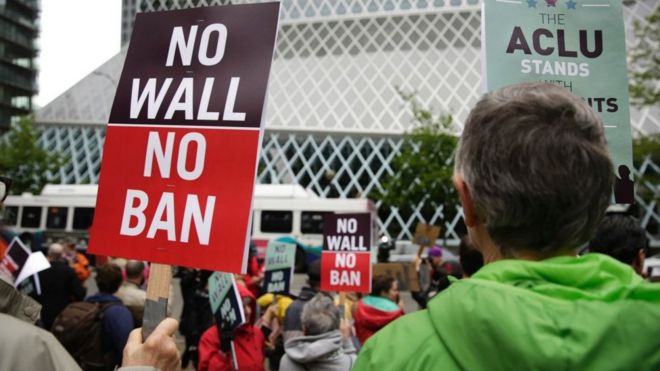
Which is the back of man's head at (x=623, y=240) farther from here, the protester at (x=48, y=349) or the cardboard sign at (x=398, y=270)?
the cardboard sign at (x=398, y=270)

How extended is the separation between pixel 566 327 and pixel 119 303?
365 cm

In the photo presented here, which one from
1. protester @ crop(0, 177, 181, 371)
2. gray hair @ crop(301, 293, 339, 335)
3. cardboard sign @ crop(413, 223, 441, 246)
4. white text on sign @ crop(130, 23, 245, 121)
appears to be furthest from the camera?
cardboard sign @ crop(413, 223, 441, 246)

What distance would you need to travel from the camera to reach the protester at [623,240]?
276 centimetres

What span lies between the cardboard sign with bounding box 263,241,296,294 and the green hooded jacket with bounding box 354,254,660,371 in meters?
5.23

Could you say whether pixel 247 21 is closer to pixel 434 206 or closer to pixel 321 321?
pixel 321 321

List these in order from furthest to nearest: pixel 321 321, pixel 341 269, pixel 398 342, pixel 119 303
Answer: pixel 341 269 → pixel 119 303 → pixel 321 321 → pixel 398 342

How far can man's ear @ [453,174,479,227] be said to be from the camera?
1.16 metres

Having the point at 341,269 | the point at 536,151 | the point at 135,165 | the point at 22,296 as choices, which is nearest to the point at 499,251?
the point at 536,151

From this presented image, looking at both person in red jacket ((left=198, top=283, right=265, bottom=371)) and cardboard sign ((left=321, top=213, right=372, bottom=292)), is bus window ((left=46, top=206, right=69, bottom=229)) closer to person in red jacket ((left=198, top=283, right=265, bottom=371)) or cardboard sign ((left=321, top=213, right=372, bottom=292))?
cardboard sign ((left=321, top=213, right=372, bottom=292))

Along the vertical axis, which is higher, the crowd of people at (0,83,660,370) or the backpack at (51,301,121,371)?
the crowd of people at (0,83,660,370)

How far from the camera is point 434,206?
85.2 feet

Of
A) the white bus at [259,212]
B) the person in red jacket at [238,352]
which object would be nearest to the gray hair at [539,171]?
the person in red jacket at [238,352]

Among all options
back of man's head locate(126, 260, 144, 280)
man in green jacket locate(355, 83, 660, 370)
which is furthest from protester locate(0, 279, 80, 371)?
back of man's head locate(126, 260, 144, 280)

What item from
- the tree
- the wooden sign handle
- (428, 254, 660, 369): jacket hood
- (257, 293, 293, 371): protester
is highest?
the tree
